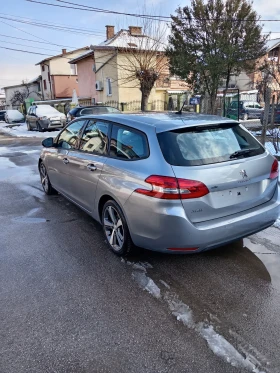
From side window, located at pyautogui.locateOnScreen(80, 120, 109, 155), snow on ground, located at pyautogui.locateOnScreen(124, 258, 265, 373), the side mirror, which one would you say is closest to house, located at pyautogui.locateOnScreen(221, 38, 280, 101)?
the side mirror

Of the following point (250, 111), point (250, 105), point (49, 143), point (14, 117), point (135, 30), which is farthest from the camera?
point (14, 117)

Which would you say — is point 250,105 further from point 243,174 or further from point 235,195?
point 235,195

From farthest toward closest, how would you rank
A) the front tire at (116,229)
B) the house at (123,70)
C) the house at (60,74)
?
the house at (60,74) → the house at (123,70) → the front tire at (116,229)

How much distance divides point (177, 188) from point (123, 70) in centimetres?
2191

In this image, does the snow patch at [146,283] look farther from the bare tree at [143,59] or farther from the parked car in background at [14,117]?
the parked car in background at [14,117]

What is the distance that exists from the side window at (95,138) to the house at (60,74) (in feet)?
116

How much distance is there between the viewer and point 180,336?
2.34 metres

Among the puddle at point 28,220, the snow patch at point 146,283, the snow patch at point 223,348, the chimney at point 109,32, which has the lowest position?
the snow patch at point 223,348

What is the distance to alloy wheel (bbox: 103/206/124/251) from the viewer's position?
3473mm

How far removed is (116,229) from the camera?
139 inches

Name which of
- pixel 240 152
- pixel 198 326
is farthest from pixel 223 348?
pixel 240 152

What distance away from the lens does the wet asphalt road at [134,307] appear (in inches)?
84.7

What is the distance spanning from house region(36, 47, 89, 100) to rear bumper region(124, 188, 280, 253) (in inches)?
1450

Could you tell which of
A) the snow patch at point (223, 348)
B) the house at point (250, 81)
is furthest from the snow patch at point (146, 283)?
the house at point (250, 81)
